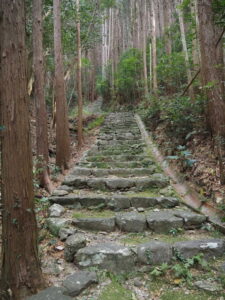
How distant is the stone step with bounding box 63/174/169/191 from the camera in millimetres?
4180

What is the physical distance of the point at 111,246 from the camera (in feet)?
8.64

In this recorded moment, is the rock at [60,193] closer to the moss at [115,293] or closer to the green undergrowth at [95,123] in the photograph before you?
the moss at [115,293]

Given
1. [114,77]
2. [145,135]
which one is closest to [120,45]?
[114,77]

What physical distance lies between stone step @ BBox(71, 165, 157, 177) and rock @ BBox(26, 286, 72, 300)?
282cm

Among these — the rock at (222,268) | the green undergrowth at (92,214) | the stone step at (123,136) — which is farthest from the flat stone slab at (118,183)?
the stone step at (123,136)

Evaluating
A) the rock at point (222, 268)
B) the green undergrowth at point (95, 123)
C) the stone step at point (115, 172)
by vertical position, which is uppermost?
→ the green undergrowth at point (95, 123)

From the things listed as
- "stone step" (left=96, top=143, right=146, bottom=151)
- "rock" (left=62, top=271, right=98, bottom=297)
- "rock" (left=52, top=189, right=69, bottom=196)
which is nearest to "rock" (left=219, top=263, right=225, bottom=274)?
"rock" (left=62, top=271, right=98, bottom=297)

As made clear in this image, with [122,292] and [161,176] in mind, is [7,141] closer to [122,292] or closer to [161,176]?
[122,292]

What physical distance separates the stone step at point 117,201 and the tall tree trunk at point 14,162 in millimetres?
1658

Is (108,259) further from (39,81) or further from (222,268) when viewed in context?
(39,81)

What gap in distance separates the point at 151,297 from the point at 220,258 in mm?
939

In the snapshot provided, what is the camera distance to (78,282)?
219cm

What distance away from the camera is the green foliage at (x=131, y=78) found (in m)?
14.5

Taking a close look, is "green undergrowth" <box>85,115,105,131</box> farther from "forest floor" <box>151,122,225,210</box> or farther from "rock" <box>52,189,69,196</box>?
"rock" <box>52,189,69,196</box>
